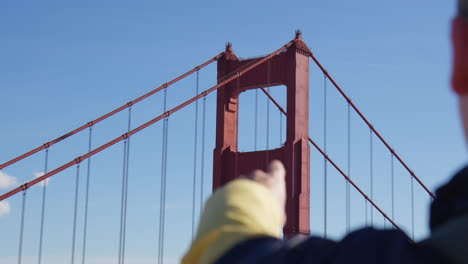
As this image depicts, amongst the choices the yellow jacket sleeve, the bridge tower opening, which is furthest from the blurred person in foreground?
the bridge tower opening

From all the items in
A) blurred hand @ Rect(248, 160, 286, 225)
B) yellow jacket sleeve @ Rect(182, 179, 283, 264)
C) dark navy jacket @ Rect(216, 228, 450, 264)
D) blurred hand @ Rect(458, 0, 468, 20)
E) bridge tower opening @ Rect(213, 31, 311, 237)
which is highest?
bridge tower opening @ Rect(213, 31, 311, 237)

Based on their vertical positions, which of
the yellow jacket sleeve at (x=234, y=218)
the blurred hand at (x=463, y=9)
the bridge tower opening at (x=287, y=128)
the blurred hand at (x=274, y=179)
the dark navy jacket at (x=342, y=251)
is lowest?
the dark navy jacket at (x=342, y=251)

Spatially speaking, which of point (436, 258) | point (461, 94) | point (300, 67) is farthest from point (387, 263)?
point (300, 67)

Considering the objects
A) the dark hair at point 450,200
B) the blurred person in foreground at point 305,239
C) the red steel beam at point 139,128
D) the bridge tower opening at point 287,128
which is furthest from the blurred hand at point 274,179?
the bridge tower opening at point 287,128

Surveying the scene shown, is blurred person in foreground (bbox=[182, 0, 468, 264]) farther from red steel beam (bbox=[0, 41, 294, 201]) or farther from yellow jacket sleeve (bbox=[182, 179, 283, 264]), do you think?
red steel beam (bbox=[0, 41, 294, 201])

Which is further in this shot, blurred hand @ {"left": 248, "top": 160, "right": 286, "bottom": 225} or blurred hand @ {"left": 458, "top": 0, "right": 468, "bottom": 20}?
blurred hand @ {"left": 248, "top": 160, "right": 286, "bottom": 225}

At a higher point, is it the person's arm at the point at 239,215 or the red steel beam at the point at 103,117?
the red steel beam at the point at 103,117

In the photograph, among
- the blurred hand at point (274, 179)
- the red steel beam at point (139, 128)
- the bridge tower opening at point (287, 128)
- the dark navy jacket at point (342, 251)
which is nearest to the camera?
the dark navy jacket at point (342, 251)

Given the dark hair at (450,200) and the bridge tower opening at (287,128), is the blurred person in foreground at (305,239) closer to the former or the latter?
the dark hair at (450,200)

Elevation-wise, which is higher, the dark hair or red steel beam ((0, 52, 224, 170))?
red steel beam ((0, 52, 224, 170))
